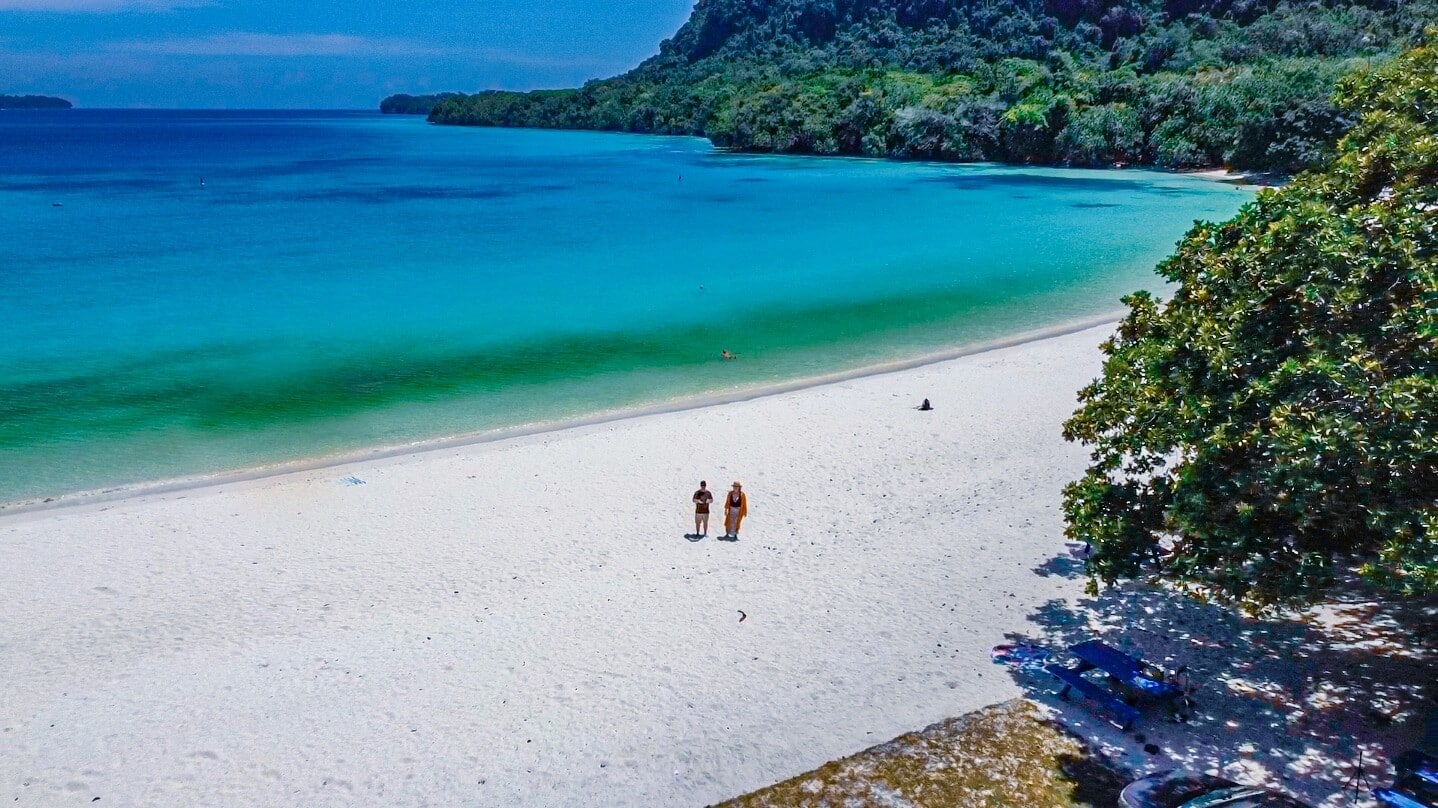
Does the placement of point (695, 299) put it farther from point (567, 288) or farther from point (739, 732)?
point (739, 732)

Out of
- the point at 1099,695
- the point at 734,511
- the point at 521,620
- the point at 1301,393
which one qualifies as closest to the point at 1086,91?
the point at 734,511

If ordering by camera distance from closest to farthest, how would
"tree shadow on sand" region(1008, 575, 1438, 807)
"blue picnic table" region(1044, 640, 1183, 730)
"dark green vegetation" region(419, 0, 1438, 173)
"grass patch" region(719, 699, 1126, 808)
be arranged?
"grass patch" region(719, 699, 1126, 808)
"tree shadow on sand" region(1008, 575, 1438, 807)
"blue picnic table" region(1044, 640, 1183, 730)
"dark green vegetation" region(419, 0, 1438, 173)

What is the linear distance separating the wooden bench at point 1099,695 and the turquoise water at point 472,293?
48.6 feet

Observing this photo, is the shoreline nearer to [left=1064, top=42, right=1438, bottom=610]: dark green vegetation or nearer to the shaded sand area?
the shaded sand area

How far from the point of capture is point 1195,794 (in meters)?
8.40

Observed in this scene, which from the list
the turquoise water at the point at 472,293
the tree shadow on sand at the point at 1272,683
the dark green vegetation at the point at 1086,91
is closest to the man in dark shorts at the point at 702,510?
the tree shadow on sand at the point at 1272,683

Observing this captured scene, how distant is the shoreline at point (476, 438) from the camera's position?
1800cm

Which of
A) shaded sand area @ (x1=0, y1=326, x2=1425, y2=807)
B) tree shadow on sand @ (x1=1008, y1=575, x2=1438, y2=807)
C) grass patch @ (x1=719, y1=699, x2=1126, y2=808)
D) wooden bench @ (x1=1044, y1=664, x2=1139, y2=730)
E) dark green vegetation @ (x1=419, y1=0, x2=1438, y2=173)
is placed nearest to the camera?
grass patch @ (x1=719, y1=699, x2=1126, y2=808)

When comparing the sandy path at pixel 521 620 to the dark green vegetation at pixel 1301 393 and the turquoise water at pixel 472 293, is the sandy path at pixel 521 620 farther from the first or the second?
the turquoise water at pixel 472 293

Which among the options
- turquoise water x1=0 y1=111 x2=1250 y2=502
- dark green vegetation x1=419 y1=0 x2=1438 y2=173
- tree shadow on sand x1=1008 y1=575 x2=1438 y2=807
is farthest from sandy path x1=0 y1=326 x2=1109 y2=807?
dark green vegetation x1=419 y1=0 x2=1438 y2=173

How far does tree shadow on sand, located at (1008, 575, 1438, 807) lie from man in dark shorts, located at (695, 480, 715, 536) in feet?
16.4

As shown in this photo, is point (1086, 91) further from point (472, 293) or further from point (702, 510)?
point (702, 510)

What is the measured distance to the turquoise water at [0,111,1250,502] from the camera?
23.4 m

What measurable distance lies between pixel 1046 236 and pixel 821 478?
36.7 meters
